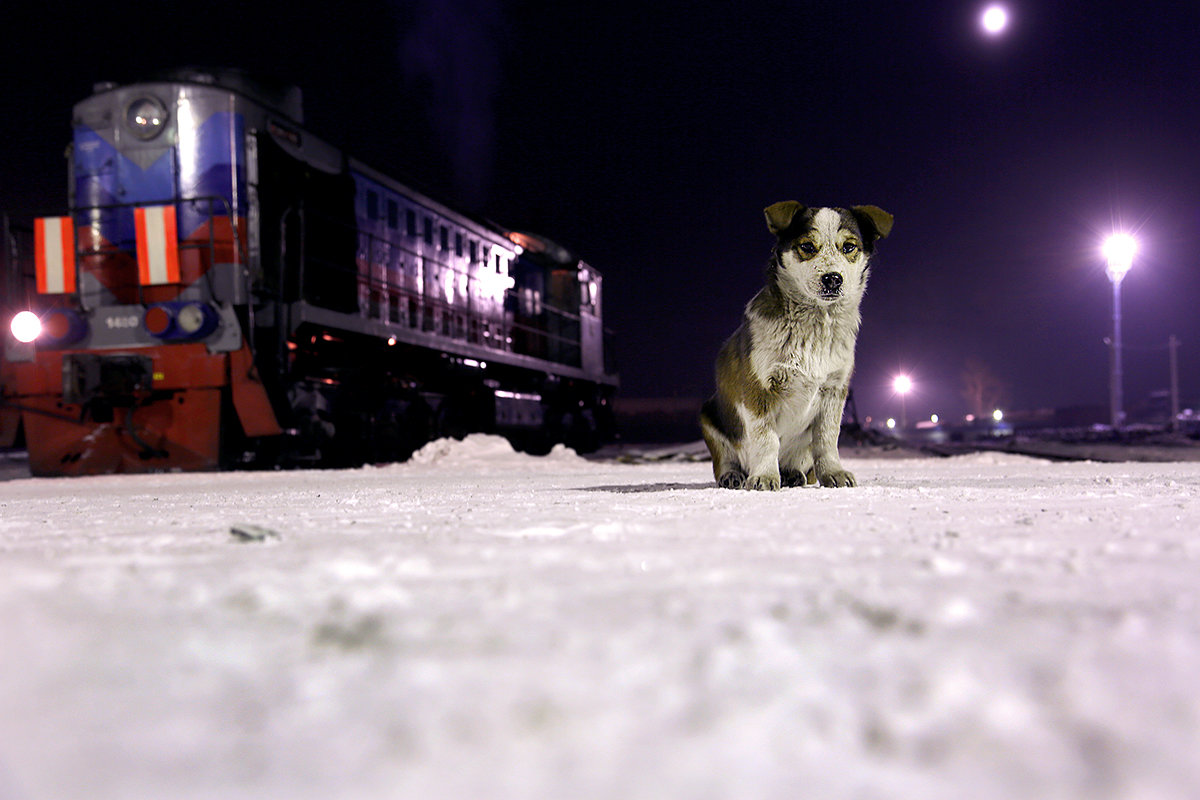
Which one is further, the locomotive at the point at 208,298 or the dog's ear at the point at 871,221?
the locomotive at the point at 208,298

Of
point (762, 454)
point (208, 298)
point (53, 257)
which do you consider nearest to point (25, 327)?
point (53, 257)

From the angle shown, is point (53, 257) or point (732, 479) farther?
point (53, 257)

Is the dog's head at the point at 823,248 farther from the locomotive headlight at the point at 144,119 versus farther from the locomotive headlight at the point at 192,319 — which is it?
the locomotive headlight at the point at 144,119

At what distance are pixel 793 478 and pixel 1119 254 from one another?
956 inches

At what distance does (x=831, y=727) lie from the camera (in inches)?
28.8

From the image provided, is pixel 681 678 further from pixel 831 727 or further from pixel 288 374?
pixel 288 374

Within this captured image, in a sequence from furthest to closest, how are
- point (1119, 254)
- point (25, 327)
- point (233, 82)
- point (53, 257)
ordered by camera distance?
point (1119, 254) < point (233, 82) < point (53, 257) < point (25, 327)

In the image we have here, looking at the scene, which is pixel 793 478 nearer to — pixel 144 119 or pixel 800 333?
pixel 800 333

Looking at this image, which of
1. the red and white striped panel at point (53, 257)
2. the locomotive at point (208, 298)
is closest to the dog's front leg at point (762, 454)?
the locomotive at point (208, 298)

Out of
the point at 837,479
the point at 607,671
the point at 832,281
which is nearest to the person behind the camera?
the point at 607,671

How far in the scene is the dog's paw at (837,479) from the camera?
3516 millimetres

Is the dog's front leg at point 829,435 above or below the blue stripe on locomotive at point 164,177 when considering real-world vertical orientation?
below

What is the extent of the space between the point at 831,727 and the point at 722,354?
313 cm

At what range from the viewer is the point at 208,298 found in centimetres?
729
